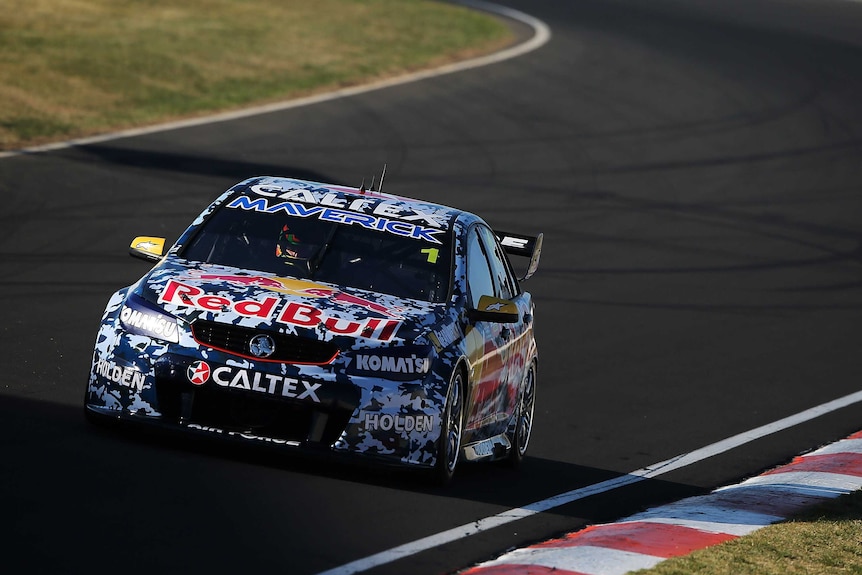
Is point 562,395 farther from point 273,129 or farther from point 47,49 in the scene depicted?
point 47,49

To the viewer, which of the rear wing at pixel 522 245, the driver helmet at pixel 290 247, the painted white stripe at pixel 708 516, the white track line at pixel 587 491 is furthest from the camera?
the rear wing at pixel 522 245

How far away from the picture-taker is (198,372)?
7.64m

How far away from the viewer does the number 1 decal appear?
8828 mm

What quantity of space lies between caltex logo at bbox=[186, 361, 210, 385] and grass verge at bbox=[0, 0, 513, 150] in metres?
12.7

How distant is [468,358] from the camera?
27.2 ft

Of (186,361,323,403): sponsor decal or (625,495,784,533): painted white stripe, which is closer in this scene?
(186,361,323,403): sponsor decal

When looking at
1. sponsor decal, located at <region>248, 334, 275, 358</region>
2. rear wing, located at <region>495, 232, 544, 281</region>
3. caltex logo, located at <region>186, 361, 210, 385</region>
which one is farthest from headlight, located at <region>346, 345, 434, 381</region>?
rear wing, located at <region>495, 232, 544, 281</region>

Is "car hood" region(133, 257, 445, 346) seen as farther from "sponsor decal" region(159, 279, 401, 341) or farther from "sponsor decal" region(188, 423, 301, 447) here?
"sponsor decal" region(188, 423, 301, 447)

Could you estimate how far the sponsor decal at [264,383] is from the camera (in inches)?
299

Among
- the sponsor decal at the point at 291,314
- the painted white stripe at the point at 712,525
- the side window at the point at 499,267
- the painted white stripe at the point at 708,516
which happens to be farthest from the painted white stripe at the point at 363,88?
the painted white stripe at the point at 712,525

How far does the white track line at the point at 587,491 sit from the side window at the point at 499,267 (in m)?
1.35

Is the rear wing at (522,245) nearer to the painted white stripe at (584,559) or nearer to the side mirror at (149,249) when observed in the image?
the side mirror at (149,249)

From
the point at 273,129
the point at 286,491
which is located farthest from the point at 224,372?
the point at 273,129

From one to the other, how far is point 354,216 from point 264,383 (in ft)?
5.49
